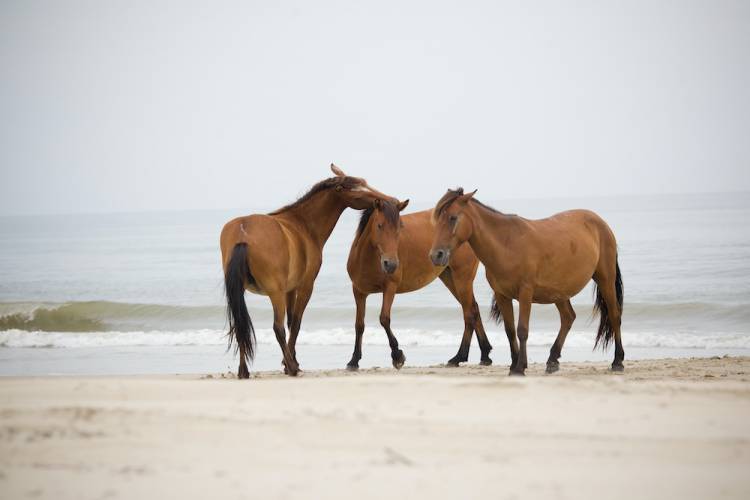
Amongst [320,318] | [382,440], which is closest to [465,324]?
[382,440]

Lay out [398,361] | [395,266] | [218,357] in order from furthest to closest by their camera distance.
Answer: [218,357]
[398,361]
[395,266]

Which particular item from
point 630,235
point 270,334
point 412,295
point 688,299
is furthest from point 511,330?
point 630,235

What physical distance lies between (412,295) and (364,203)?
12.9 meters

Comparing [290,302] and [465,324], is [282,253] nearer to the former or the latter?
[290,302]

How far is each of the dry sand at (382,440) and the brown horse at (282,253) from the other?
1294 mm

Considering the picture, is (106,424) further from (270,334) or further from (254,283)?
(270,334)

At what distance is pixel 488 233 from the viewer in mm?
7539

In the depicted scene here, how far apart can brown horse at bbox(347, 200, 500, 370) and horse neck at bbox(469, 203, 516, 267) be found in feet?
2.89

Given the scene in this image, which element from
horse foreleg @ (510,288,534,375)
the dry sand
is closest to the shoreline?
horse foreleg @ (510,288,534,375)

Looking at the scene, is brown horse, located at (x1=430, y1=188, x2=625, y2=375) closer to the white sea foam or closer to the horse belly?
the horse belly

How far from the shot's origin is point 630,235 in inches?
1634

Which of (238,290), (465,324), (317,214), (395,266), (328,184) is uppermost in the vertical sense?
(328,184)

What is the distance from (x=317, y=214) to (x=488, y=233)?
1885 millimetres

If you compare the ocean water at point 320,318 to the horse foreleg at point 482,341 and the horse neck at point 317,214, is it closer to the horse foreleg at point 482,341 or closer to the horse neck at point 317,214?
the horse foreleg at point 482,341
